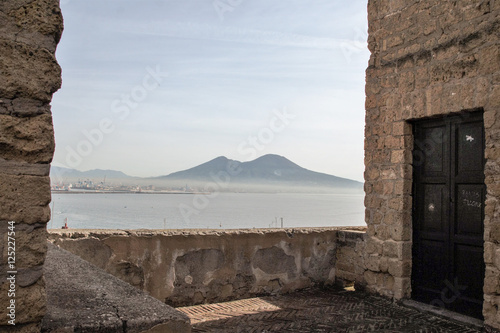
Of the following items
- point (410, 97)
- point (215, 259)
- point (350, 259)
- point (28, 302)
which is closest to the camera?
point (28, 302)

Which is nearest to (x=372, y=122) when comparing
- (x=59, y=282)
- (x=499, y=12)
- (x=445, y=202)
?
(x=445, y=202)

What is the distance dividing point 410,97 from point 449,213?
5.00ft

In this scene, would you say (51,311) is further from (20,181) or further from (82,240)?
(82,240)

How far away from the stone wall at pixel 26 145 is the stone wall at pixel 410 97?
424 cm

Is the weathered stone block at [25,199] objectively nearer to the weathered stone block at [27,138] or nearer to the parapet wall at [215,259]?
the weathered stone block at [27,138]

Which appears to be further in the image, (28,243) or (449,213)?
(449,213)

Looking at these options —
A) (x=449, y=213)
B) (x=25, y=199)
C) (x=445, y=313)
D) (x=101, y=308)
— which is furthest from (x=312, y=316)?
(x=25, y=199)

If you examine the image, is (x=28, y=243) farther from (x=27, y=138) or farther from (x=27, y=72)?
(x=27, y=72)

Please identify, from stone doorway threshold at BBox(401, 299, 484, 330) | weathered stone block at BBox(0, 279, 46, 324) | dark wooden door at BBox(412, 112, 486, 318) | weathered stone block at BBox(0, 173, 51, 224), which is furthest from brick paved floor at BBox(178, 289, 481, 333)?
weathered stone block at BBox(0, 173, 51, 224)

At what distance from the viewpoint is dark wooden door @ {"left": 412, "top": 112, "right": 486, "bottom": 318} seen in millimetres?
4621

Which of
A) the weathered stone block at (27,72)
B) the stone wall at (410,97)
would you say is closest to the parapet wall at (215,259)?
the stone wall at (410,97)

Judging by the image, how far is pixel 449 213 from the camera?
195 inches

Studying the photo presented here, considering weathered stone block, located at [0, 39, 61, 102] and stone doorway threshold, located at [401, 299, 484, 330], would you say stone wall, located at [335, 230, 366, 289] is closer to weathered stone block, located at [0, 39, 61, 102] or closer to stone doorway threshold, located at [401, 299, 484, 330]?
stone doorway threshold, located at [401, 299, 484, 330]

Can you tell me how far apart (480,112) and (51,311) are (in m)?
4.62
